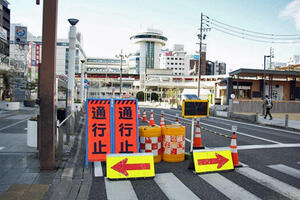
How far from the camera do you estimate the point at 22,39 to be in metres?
45.5

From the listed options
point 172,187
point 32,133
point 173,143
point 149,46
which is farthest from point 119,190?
point 149,46

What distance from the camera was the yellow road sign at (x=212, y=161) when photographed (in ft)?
19.0

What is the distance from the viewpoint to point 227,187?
4961 millimetres

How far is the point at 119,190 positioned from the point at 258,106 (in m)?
28.2

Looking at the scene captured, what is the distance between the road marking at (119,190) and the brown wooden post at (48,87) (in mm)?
1505

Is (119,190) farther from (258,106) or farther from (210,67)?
(210,67)

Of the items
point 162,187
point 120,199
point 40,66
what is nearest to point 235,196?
point 162,187

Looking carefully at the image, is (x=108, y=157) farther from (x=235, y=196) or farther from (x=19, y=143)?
(x=19, y=143)

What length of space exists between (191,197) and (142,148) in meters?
2.42

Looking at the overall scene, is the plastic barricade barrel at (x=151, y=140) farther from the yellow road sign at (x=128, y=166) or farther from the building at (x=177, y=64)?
the building at (x=177, y=64)

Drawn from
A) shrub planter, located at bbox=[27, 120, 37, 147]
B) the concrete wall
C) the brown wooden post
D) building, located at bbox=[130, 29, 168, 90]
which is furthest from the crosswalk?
building, located at bbox=[130, 29, 168, 90]

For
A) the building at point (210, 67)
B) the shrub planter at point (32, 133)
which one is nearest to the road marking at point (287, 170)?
the shrub planter at point (32, 133)

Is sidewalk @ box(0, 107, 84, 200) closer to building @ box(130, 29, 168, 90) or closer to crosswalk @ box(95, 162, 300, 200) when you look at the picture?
crosswalk @ box(95, 162, 300, 200)

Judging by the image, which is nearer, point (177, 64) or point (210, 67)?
point (177, 64)
